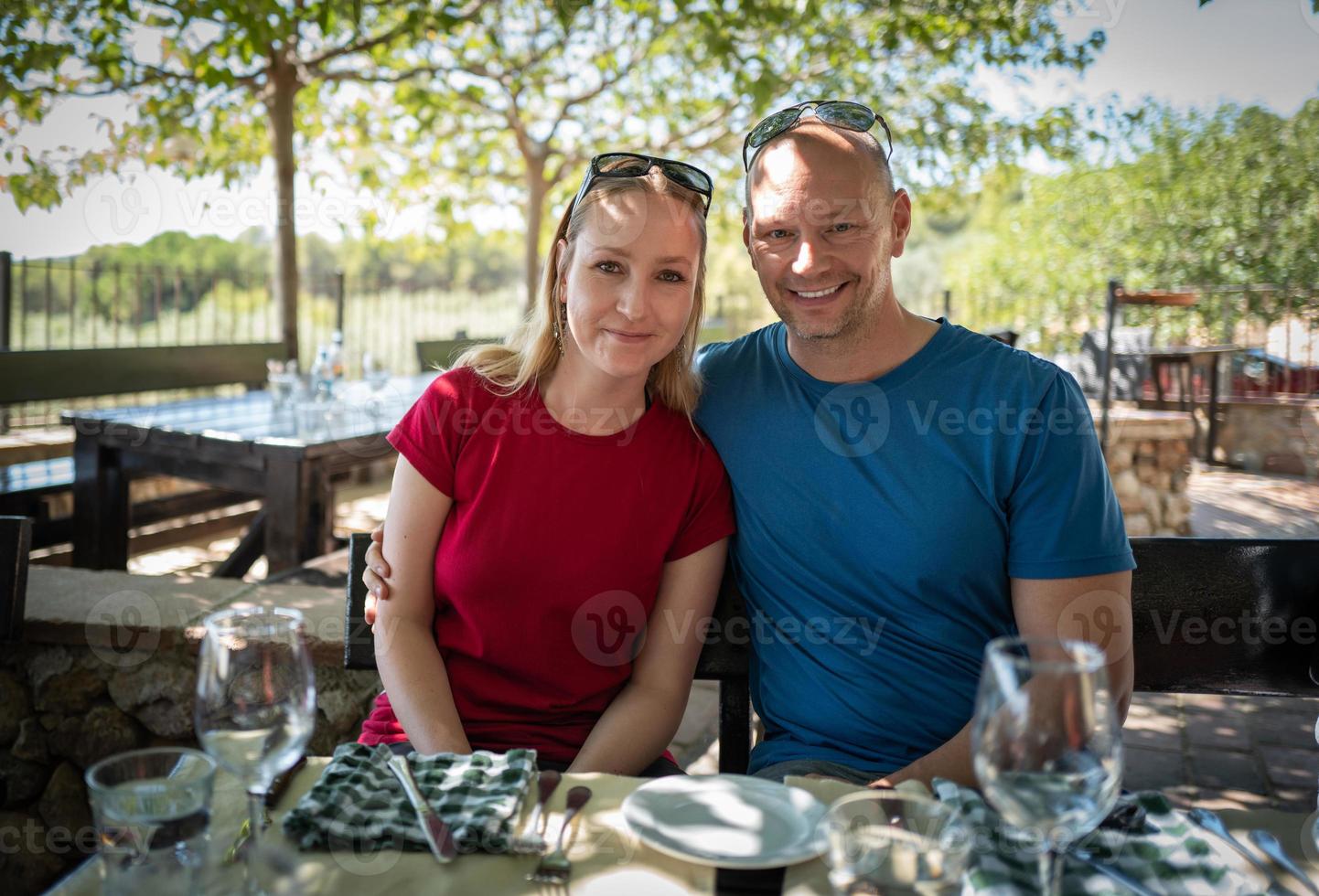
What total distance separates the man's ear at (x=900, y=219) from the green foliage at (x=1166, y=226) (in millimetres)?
7040

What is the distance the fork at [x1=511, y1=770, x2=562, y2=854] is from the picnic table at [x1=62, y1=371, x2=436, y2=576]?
264 cm

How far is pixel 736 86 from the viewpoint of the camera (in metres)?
5.94

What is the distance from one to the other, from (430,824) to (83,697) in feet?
6.81

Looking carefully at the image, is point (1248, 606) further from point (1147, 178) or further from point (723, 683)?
point (1147, 178)

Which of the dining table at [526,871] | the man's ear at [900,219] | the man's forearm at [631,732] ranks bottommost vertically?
the man's forearm at [631,732]

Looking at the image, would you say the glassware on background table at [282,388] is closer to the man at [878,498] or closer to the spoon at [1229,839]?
the man at [878,498]

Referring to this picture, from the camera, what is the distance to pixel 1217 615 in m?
1.90

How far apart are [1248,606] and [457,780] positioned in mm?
1520

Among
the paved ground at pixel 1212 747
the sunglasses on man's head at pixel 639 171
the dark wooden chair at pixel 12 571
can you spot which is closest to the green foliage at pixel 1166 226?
the paved ground at pixel 1212 747

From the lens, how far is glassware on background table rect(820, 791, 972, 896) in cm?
88

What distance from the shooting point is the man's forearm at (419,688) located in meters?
1.75

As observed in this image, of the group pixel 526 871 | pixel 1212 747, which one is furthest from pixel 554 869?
pixel 1212 747

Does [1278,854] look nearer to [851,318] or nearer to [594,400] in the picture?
[851,318]

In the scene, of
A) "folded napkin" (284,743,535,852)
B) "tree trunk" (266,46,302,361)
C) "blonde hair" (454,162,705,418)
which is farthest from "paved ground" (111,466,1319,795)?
"tree trunk" (266,46,302,361)
